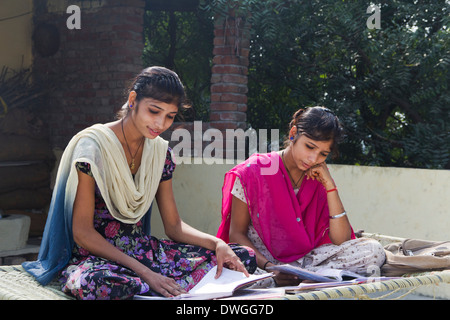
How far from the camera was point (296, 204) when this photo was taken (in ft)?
11.0

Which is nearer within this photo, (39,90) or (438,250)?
(438,250)

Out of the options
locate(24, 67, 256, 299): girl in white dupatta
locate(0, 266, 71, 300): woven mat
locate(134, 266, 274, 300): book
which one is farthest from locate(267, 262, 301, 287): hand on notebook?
locate(0, 266, 71, 300): woven mat

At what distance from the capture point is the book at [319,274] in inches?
105

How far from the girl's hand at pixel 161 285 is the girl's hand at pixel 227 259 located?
31 cm

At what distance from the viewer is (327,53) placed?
6.39m

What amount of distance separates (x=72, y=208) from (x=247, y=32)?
3.69 meters

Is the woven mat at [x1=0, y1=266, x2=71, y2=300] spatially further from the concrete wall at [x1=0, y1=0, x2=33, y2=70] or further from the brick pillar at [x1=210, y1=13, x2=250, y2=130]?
the concrete wall at [x1=0, y1=0, x2=33, y2=70]

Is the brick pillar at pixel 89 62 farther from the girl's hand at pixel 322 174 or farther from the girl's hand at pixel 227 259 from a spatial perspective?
the girl's hand at pixel 227 259

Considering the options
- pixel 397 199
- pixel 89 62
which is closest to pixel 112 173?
pixel 397 199

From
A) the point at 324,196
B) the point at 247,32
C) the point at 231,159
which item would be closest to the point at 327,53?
the point at 247,32

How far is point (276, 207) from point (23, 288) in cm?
149

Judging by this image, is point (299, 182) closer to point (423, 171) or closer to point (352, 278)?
point (352, 278)

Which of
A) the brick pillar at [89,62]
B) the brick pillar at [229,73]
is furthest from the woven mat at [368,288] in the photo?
the brick pillar at [89,62]

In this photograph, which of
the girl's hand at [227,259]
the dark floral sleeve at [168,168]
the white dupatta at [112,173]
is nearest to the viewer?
the white dupatta at [112,173]
